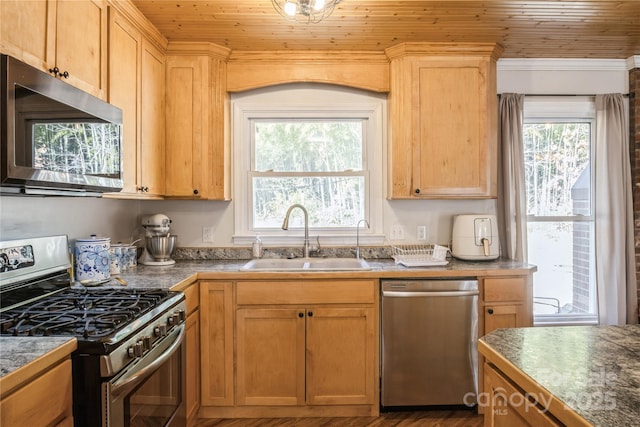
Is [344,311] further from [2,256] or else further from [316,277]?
[2,256]

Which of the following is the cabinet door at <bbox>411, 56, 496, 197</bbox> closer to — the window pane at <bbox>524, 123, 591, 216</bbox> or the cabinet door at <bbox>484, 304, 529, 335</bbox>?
the window pane at <bbox>524, 123, 591, 216</bbox>

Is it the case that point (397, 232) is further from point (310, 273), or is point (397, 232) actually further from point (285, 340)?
point (285, 340)

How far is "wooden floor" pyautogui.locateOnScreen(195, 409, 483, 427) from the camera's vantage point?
2.25m

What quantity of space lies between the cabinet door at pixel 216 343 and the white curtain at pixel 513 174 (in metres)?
2.03

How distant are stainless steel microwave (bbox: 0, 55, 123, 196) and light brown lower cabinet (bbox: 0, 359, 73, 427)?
23.9 inches

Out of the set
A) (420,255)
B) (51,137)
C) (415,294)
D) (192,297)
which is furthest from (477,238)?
(51,137)

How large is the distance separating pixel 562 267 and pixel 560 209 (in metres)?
0.45

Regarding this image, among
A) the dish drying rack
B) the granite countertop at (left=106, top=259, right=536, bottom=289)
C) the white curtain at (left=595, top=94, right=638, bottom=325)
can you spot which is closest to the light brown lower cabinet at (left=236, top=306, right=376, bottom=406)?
the granite countertop at (left=106, top=259, right=536, bottom=289)

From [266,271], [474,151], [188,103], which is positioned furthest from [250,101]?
[474,151]

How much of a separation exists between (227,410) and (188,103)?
1.97m

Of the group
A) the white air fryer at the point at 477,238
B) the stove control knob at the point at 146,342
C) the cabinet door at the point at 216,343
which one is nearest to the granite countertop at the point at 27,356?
the stove control knob at the point at 146,342

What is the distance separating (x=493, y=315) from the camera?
92.0 inches

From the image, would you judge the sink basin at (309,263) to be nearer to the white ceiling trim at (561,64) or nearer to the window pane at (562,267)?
the window pane at (562,267)

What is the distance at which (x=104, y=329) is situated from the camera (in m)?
1.24
